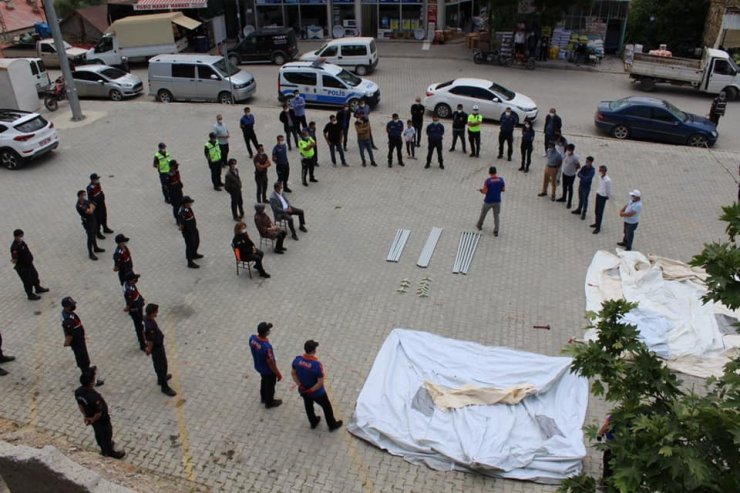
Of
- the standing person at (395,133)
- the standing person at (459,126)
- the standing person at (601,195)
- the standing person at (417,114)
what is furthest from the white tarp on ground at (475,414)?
the standing person at (417,114)

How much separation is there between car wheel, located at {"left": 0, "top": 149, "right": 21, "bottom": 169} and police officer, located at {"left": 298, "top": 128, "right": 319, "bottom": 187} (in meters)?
8.19

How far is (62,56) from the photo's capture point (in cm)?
2059

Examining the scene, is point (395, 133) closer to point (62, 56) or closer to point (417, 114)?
point (417, 114)

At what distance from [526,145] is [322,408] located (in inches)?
402

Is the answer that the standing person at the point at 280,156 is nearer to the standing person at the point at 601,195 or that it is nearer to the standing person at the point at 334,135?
the standing person at the point at 334,135

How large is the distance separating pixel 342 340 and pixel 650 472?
6355 mm

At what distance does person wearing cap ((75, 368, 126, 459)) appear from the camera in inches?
294

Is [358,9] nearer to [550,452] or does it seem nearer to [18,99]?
[18,99]

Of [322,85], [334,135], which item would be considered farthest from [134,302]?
[322,85]

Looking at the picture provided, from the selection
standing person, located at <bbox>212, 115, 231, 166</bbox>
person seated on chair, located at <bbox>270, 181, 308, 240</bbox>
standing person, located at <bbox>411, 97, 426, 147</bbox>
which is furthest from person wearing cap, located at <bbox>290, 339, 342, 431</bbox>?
standing person, located at <bbox>411, 97, 426, 147</bbox>

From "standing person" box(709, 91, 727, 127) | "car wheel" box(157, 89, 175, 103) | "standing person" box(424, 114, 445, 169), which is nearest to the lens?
"standing person" box(424, 114, 445, 169)

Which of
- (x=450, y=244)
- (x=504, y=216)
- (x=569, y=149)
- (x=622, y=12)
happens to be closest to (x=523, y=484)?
(x=450, y=244)

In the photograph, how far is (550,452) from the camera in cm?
Result: 780

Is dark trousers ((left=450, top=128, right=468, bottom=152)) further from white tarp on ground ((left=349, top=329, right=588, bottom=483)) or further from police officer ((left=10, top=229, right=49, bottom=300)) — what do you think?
police officer ((left=10, top=229, right=49, bottom=300))
